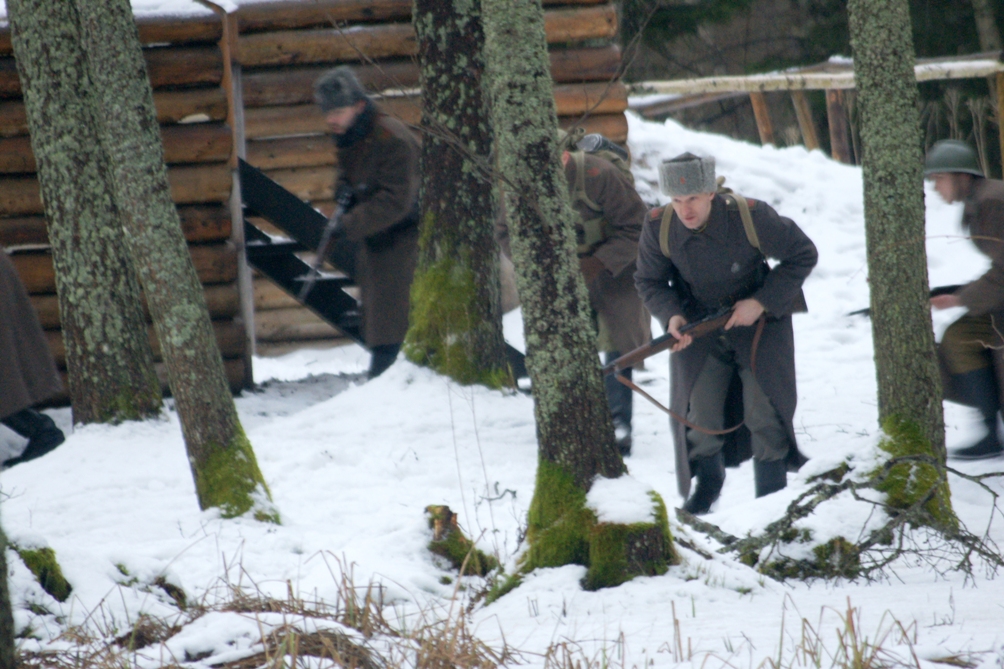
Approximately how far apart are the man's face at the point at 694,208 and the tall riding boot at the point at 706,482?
1.22 meters

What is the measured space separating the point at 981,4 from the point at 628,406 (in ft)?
48.9

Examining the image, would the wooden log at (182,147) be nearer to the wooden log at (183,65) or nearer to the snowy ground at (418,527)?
the wooden log at (183,65)

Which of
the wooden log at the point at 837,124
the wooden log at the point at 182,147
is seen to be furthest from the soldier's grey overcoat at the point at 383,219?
the wooden log at the point at 837,124

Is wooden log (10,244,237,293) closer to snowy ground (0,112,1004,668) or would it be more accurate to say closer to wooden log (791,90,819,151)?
snowy ground (0,112,1004,668)

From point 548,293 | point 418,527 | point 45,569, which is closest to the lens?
point 45,569

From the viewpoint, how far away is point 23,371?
22.6 ft

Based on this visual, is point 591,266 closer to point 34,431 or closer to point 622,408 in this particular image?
point 622,408

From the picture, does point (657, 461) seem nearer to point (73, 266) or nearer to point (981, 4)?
point (73, 266)

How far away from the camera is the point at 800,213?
484 inches

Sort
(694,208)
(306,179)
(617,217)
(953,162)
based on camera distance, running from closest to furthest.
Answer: (694,208), (953,162), (617,217), (306,179)

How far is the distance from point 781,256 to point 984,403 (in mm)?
2083

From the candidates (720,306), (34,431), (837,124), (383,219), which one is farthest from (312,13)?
(837,124)

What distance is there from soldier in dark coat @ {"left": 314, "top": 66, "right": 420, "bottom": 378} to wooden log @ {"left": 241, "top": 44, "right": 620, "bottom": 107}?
2586 mm

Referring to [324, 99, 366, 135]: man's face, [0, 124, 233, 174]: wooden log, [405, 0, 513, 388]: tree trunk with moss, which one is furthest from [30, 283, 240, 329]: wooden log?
[405, 0, 513, 388]: tree trunk with moss
